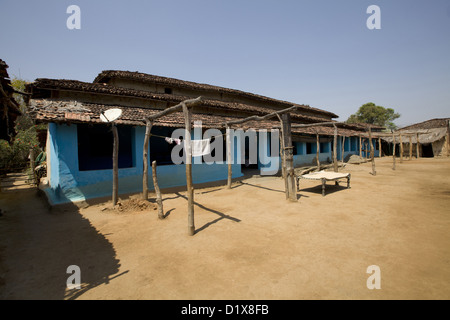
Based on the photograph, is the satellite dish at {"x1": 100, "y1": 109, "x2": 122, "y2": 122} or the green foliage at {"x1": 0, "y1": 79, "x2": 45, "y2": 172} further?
the green foliage at {"x1": 0, "y1": 79, "x2": 45, "y2": 172}

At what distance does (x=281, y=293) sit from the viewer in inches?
103

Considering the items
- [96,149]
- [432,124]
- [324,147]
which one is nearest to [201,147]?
[96,149]

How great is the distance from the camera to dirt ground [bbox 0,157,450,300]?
8.98 feet

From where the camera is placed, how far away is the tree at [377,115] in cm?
4328

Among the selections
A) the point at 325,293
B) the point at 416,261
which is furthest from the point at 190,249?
the point at 416,261

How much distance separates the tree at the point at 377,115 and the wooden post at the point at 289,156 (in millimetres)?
47345

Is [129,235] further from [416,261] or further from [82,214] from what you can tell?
[416,261]

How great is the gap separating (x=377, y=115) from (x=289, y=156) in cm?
4854

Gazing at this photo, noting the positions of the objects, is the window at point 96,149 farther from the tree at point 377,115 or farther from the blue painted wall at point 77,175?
the tree at point 377,115

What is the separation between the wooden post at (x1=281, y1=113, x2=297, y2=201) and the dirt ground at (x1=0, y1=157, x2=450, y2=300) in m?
0.41

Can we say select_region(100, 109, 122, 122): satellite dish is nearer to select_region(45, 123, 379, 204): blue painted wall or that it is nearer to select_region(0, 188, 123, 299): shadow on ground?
select_region(45, 123, 379, 204): blue painted wall

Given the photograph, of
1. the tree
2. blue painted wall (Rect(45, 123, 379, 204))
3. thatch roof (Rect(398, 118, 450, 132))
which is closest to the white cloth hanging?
blue painted wall (Rect(45, 123, 379, 204))

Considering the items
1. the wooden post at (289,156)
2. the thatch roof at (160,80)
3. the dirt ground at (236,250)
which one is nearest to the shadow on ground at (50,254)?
the dirt ground at (236,250)

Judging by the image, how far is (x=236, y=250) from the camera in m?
3.77
